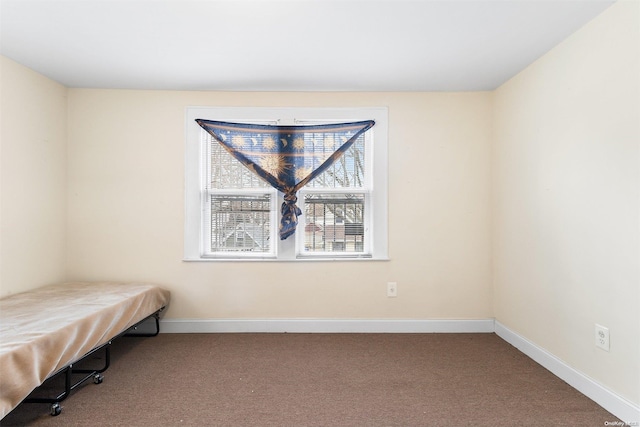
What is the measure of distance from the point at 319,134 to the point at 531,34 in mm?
1754

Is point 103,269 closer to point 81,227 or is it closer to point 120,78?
point 81,227

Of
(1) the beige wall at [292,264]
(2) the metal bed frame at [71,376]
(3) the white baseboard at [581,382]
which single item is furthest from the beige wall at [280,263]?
(2) the metal bed frame at [71,376]

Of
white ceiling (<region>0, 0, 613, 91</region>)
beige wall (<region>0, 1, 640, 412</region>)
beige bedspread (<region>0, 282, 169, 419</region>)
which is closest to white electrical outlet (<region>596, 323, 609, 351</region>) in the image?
beige wall (<region>0, 1, 640, 412</region>)

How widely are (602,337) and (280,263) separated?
2394 millimetres

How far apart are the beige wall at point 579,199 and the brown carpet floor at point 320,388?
37 centimetres

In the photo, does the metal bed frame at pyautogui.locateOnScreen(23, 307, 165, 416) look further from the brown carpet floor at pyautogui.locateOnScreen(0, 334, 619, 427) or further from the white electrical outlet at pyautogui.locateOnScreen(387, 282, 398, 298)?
the white electrical outlet at pyautogui.locateOnScreen(387, 282, 398, 298)

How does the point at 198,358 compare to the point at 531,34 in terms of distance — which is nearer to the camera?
the point at 531,34

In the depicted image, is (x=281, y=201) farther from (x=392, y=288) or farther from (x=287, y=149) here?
(x=392, y=288)

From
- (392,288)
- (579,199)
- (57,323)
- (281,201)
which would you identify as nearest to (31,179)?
(57,323)

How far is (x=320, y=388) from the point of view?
2.11 meters

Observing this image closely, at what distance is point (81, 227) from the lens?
3.09 meters

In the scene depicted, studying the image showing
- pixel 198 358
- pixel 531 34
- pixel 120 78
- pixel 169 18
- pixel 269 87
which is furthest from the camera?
pixel 269 87

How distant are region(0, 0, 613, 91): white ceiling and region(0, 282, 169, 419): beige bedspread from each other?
5.97 ft

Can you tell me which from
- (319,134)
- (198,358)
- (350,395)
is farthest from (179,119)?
(350,395)
